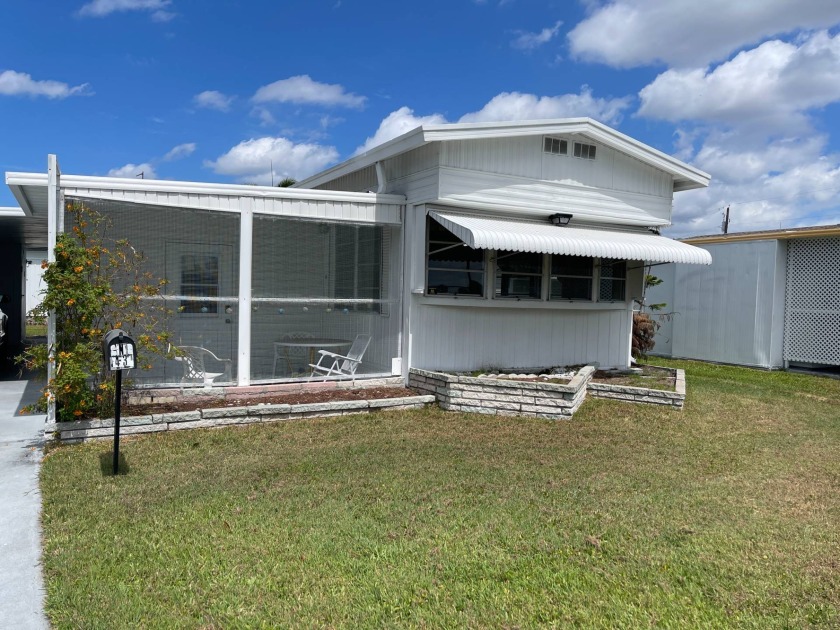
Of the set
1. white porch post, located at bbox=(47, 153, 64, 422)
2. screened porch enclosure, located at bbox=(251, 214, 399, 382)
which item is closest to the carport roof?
white porch post, located at bbox=(47, 153, 64, 422)

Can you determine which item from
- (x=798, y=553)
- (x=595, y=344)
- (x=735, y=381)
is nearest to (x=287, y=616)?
(x=798, y=553)

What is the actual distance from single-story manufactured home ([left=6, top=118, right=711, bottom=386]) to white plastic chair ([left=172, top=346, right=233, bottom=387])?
76 mm

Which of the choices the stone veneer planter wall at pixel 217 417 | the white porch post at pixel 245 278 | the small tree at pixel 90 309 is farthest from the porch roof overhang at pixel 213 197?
the stone veneer planter wall at pixel 217 417

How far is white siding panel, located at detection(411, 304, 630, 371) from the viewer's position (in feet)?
31.7

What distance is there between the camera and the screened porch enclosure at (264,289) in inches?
307

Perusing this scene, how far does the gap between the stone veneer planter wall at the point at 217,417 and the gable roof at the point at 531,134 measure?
3.83m

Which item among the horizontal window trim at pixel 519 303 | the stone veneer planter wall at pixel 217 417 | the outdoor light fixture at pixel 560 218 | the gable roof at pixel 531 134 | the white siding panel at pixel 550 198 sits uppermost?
the gable roof at pixel 531 134

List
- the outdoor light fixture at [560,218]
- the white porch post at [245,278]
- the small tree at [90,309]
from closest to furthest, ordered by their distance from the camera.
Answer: the small tree at [90,309] → the white porch post at [245,278] → the outdoor light fixture at [560,218]

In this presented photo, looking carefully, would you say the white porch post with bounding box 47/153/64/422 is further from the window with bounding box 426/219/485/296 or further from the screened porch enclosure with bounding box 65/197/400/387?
the window with bounding box 426/219/485/296

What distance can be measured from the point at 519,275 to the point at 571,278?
125 centimetres

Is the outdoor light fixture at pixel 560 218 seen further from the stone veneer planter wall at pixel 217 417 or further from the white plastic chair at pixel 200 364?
the white plastic chair at pixel 200 364

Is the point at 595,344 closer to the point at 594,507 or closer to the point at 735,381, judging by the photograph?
the point at 735,381

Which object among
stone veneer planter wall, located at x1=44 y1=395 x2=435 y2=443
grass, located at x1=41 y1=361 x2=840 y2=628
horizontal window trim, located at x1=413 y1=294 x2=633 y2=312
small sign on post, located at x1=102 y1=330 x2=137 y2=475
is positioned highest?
horizontal window trim, located at x1=413 y1=294 x2=633 y2=312

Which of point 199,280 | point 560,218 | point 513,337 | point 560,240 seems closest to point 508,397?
point 513,337
